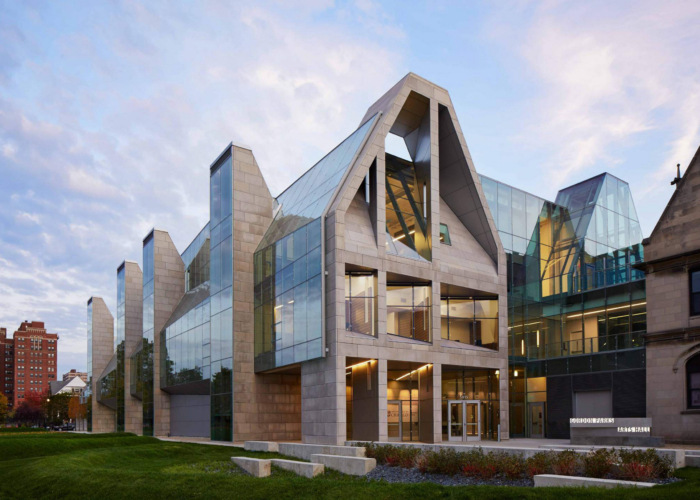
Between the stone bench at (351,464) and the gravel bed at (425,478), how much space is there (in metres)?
0.24

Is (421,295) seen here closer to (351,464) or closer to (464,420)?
(464,420)

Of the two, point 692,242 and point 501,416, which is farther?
point 501,416

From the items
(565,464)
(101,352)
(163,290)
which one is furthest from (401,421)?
(101,352)

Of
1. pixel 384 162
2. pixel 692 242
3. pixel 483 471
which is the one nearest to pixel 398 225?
pixel 384 162

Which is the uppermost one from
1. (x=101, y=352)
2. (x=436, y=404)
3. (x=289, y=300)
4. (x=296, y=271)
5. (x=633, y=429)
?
(x=296, y=271)

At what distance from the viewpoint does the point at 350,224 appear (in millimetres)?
34719

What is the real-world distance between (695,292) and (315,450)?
56.5 ft

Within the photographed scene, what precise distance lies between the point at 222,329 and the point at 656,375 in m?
26.0

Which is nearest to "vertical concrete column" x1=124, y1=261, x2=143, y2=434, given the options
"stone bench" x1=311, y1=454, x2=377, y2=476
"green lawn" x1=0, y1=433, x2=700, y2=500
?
"green lawn" x1=0, y1=433, x2=700, y2=500

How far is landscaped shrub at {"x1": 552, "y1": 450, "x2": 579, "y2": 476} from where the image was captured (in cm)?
1688

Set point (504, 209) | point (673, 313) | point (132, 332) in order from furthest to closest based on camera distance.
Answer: point (132, 332)
point (504, 209)
point (673, 313)

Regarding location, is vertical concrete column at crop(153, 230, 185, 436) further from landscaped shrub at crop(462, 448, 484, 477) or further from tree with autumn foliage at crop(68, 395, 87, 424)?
tree with autumn foliage at crop(68, 395, 87, 424)

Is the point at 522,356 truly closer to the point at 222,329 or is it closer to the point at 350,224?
the point at 350,224

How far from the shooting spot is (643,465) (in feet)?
52.2
